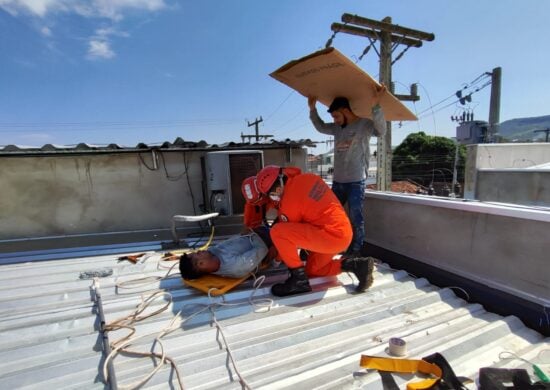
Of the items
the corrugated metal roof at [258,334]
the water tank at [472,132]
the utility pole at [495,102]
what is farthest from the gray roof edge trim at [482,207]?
the water tank at [472,132]

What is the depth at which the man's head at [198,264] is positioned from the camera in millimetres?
2490

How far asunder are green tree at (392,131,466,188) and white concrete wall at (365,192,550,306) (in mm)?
21993

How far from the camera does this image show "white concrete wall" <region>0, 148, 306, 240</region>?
4.12m

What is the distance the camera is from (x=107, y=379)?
1466 millimetres

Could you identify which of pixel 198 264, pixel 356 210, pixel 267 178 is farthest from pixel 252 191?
pixel 356 210

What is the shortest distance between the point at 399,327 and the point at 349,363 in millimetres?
598

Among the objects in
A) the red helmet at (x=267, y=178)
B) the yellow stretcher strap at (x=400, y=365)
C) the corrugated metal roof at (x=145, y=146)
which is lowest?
the yellow stretcher strap at (x=400, y=365)

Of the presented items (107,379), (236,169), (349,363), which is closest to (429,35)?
(236,169)

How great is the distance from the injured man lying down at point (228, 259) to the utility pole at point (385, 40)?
24.3 ft

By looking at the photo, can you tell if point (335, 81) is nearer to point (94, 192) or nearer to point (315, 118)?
point (315, 118)

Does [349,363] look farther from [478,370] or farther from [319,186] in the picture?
[319,186]

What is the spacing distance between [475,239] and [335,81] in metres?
1.99

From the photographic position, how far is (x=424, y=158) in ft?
85.0

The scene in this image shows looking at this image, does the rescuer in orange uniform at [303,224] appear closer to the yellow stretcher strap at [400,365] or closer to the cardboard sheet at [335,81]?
the yellow stretcher strap at [400,365]
